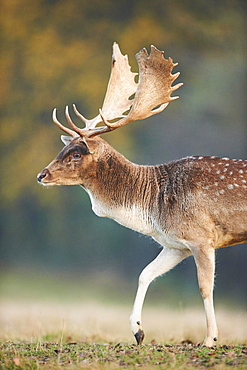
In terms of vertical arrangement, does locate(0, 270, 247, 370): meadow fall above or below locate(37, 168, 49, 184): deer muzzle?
below

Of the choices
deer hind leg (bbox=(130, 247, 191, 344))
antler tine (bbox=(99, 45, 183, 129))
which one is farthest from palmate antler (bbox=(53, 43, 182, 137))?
deer hind leg (bbox=(130, 247, 191, 344))

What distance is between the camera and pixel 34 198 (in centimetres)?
893

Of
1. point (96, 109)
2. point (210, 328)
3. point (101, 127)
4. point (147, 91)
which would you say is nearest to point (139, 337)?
point (210, 328)

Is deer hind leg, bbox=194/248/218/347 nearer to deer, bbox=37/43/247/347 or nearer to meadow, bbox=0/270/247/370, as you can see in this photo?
deer, bbox=37/43/247/347

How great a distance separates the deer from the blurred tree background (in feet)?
7.83

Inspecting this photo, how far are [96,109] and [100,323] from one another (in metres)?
3.48

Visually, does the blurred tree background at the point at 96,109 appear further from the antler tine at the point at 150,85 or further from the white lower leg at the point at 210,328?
the white lower leg at the point at 210,328

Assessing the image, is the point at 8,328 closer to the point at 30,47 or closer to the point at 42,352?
the point at 42,352

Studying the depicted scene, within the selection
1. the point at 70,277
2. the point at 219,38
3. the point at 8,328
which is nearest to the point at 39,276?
the point at 70,277

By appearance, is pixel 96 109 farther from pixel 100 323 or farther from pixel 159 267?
pixel 159 267

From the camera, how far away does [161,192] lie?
6000mm

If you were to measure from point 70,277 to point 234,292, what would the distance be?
2345 mm

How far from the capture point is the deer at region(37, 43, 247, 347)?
568 cm

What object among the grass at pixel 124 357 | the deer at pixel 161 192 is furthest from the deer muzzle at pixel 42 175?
the grass at pixel 124 357
